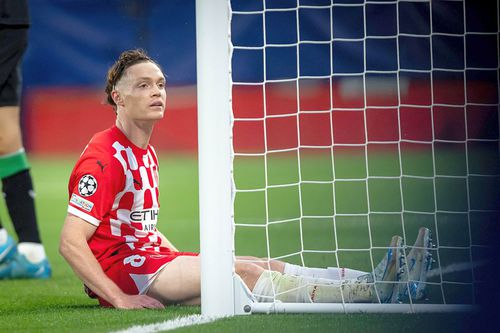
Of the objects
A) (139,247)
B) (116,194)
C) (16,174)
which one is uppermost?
(16,174)

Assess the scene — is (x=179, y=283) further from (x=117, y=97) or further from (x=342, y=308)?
(x=117, y=97)

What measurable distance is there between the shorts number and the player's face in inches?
20.9

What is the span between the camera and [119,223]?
3893 millimetres

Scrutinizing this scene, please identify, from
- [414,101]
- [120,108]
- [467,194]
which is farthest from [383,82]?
[120,108]

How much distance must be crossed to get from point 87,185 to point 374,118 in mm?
3491

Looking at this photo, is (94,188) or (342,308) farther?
(94,188)

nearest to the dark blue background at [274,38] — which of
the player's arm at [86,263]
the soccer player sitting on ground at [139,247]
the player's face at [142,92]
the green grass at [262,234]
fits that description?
the player's face at [142,92]

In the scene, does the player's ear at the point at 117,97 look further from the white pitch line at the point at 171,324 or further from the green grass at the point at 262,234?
the white pitch line at the point at 171,324

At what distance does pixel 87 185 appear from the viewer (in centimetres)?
372

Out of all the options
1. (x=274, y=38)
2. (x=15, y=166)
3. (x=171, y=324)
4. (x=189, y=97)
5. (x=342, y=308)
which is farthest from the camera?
(x=189, y=97)

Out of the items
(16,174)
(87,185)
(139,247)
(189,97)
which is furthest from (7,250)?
(189,97)

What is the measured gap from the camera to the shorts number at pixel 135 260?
12.6ft

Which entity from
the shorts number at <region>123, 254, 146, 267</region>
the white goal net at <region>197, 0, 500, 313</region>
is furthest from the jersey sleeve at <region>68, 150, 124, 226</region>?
the white goal net at <region>197, 0, 500, 313</region>

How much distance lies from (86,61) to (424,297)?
6.79m
